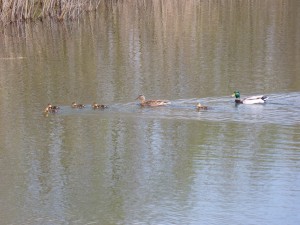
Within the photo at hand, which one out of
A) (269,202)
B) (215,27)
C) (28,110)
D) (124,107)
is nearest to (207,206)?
(269,202)

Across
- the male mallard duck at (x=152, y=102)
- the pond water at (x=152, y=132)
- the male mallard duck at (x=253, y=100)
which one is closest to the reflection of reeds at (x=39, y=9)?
the pond water at (x=152, y=132)

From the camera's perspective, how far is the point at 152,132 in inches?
500

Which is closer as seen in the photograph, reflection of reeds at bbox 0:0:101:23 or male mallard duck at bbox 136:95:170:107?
male mallard duck at bbox 136:95:170:107

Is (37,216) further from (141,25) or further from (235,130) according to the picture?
(141,25)

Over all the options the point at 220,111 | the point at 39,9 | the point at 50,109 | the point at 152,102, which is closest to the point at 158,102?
the point at 152,102

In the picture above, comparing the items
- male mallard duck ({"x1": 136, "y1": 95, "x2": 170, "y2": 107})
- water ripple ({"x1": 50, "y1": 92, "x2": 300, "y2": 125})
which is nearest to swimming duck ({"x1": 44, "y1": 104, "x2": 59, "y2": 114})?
water ripple ({"x1": 50, "y1": 92, "x2": 300, "y2": 125})

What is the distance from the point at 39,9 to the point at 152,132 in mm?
16489

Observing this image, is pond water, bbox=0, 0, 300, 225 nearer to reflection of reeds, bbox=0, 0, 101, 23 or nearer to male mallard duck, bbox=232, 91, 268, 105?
male mallard duck, bbox=232, 91, 268, 105

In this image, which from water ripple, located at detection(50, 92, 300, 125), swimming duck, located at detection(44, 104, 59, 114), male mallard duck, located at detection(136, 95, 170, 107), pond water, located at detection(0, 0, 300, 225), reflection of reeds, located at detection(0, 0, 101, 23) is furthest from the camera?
reflection of reeds, located at detection(0, 0, 101, 23)

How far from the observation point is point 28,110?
14344mm

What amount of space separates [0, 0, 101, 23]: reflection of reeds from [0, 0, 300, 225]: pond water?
2.99 m

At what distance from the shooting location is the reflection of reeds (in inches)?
1015

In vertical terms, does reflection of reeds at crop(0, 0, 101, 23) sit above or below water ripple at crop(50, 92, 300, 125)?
above

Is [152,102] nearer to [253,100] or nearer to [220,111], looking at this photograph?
[220,111]
